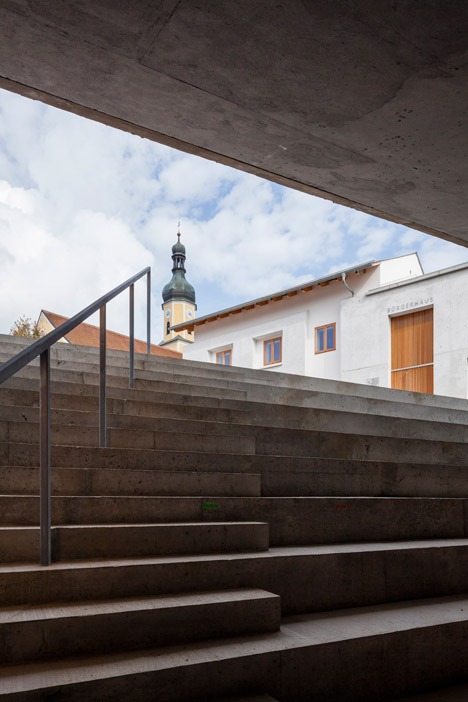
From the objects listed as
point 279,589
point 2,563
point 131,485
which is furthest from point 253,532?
point 2,563

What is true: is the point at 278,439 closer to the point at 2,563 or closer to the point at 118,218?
the point at 2,563

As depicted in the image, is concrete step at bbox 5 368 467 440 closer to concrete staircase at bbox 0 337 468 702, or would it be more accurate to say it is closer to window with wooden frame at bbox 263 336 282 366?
concrete staircase at bbox 0 337 468 702

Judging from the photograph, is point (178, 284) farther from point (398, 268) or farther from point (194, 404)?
point (194, 404)

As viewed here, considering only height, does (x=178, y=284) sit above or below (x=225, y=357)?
above

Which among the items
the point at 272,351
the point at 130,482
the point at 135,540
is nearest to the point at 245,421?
the point at 130,482

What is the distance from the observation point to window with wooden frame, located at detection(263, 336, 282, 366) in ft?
61.8

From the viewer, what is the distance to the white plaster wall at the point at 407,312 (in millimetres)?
13727

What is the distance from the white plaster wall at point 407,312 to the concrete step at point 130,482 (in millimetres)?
11813

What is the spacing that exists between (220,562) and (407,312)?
13.6 m

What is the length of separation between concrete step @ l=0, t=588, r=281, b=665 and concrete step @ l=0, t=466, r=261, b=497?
0.67m

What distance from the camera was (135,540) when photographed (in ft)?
7.95

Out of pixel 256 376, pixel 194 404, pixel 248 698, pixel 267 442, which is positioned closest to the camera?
pixel 248 698

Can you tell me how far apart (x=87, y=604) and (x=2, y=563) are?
16.5 inches

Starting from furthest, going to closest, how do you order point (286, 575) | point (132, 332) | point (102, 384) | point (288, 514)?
point (132, 332) → point (102, 384) → point (288, 514) → point (286, 575)
